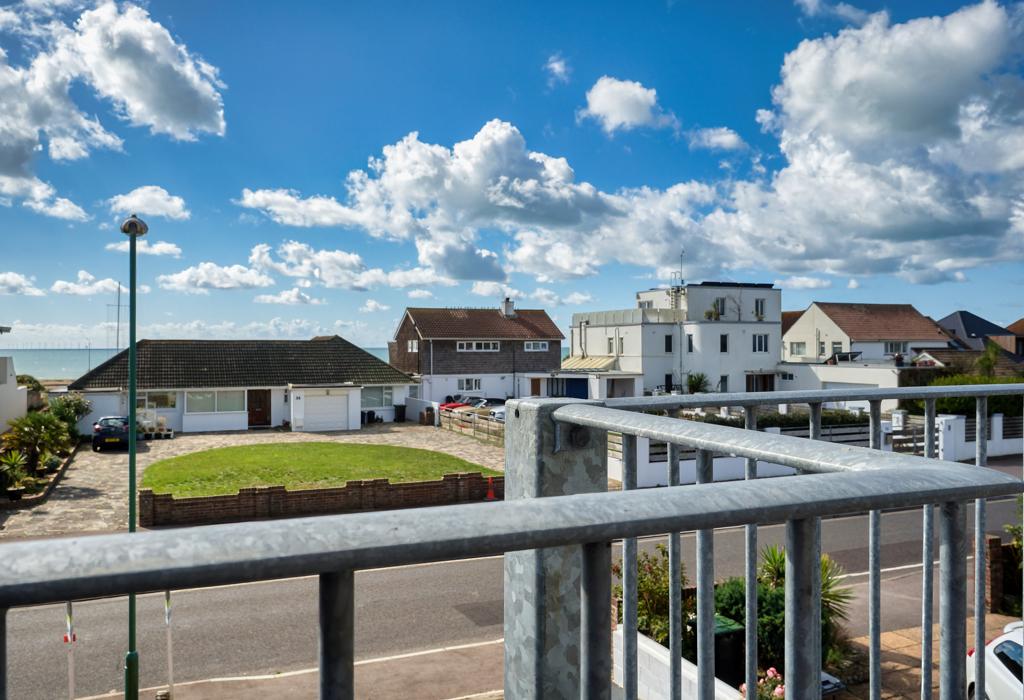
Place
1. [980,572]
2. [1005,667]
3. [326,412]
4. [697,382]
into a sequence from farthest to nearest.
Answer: [697,382]
[326,412]
[1005,667]
[980,572]

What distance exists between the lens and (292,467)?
92.4 ft

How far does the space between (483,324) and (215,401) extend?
1906 cm

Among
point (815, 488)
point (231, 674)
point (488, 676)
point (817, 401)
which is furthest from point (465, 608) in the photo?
point (815, 488)

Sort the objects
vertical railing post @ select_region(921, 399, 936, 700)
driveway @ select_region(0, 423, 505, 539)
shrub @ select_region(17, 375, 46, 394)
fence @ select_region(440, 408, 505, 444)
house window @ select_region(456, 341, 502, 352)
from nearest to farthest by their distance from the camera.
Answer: vertical railing post @ select_region(921, 399, 936, 700), driveway @ select_region(0, 423, 505, 539), fence @ select_region(440, 408, 505, 444), shrub @ select_region(17, 375, 46, 394), house window @ select_region(456, 341, 502, 352)

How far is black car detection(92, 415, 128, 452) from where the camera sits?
32.2 meters

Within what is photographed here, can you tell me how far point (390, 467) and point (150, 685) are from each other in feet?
57.1

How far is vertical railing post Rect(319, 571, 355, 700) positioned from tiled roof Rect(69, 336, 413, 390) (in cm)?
4033

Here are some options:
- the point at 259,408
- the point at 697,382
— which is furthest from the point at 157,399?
the point at 697,382

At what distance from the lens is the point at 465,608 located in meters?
14.0

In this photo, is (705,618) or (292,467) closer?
(705,618)

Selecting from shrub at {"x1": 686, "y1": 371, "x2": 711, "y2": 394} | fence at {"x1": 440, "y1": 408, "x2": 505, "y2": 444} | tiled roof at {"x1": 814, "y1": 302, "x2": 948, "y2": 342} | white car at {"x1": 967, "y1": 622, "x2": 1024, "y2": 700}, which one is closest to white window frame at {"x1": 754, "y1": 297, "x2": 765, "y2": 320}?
tiled roof at {"x1": 814, "y1": 302, "x2": 948, "y2": 342}

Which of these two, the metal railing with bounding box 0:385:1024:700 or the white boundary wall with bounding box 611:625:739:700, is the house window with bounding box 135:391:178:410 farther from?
the metal railing with bounding box 0:385:1024:700

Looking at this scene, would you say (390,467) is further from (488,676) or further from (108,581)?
(108,581)

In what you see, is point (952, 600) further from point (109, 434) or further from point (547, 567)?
point (109, 434)
